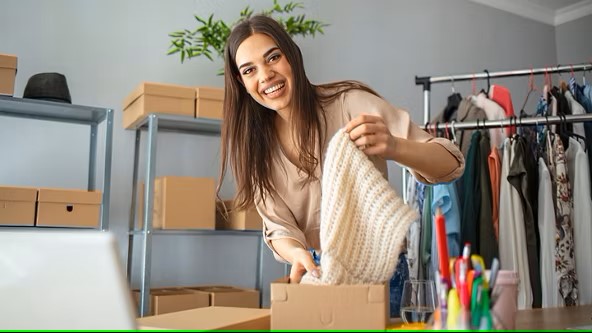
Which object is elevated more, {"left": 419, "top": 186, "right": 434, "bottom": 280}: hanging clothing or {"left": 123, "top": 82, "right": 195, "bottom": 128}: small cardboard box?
{"left": 123, "top": 82, "right": 195, "bottom": 128}: small cardboard box

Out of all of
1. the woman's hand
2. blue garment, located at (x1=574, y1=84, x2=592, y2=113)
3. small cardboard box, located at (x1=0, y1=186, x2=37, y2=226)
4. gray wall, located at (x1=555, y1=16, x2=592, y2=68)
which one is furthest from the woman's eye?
gray wall, located at (x1=555, y1=16, x2=592, y2=68)

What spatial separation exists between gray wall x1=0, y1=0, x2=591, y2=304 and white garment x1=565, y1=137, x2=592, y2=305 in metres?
1.33

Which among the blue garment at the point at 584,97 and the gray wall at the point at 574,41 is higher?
the gray wall at the point at 574,41

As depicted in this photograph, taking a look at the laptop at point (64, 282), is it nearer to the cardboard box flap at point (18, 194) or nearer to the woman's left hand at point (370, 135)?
the woman's left hand at point (370, 135)

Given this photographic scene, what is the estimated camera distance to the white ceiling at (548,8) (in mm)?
4301

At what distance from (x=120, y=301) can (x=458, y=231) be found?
6.31 feet

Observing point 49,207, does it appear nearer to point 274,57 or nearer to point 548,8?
point 274,57

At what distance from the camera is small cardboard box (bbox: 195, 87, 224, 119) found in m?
2.56

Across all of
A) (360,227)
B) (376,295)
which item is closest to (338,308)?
(376,295)

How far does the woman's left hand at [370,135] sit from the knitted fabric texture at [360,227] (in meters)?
0.06

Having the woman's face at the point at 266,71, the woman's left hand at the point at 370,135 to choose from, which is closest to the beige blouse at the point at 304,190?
the woman's face at the point at 266,71

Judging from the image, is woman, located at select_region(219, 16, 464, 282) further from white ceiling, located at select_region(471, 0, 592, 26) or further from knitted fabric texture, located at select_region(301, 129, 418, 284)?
white ceiling, located at select_region(471, 0, 592, 26)

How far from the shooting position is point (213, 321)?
0.78 m

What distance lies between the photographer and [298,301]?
29.0 inches
